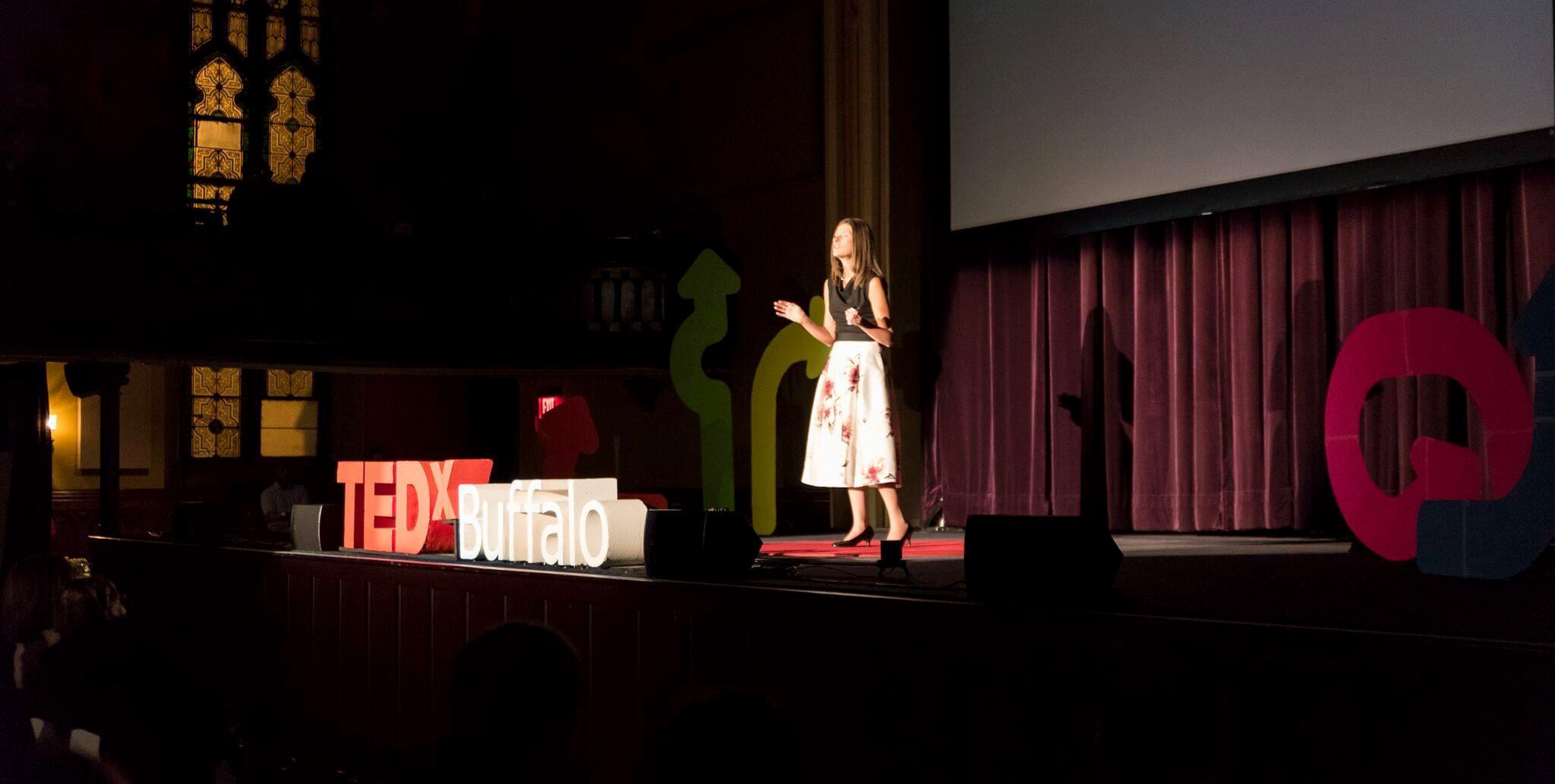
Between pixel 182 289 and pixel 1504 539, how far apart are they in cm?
876

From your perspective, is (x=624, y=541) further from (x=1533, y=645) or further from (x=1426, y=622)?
(x=1533, y=645)

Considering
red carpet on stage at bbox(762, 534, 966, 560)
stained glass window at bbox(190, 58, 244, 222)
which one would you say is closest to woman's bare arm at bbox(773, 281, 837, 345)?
red carpet on stage at bbox(762, 534, 966, 560)

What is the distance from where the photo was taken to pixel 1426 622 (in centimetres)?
258

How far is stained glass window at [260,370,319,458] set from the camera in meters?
13.9

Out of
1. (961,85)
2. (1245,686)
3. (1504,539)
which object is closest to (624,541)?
(1245,686)

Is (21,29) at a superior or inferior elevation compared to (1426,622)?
superior

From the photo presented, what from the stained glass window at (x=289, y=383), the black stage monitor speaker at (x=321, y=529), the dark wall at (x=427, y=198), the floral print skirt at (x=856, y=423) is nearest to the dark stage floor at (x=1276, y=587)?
the floral print skirt at (x=856, y=423)

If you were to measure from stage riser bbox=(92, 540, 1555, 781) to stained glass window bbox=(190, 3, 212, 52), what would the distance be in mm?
10224

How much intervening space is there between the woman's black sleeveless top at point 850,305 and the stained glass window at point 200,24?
11.1 metres

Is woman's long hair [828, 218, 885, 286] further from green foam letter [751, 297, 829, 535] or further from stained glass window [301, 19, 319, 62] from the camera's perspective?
stained glass window [301, 19, 319, 62]

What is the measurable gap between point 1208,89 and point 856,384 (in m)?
2.74

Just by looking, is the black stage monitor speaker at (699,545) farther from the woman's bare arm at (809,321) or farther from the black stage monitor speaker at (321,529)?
the black stage monitor speaker at (321,529)

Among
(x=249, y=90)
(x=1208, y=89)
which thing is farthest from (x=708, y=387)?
(x=249, y=90)

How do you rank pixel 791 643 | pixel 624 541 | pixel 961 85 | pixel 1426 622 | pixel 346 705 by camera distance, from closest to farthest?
pixel 1426 622, pixel 791 643, pixel 624 541, pixel 346 705, pixel 961 85
